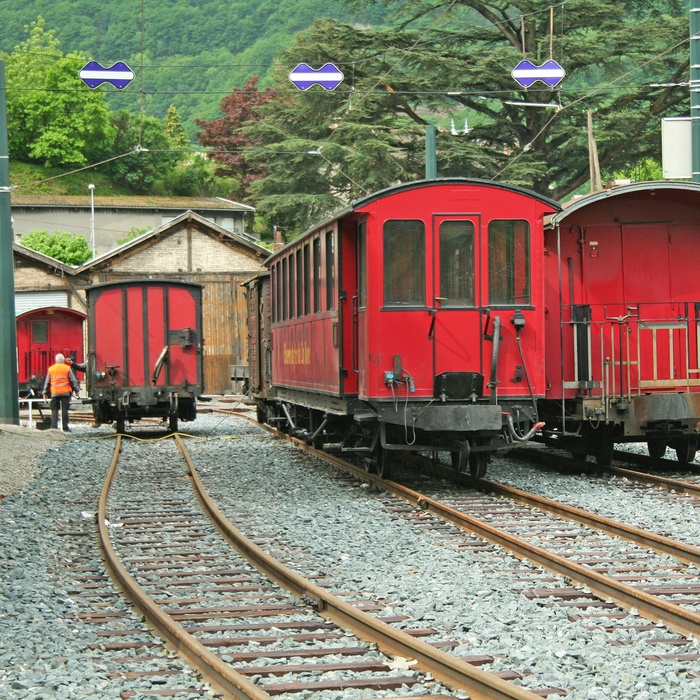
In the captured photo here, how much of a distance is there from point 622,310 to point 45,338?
26.0 m

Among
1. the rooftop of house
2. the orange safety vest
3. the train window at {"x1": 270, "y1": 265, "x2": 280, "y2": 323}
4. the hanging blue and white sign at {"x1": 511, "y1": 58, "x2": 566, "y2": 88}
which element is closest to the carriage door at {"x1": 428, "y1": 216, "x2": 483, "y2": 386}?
the train window at {"x1": 270, "y1": 265, "x2": 280, "y2": 323}

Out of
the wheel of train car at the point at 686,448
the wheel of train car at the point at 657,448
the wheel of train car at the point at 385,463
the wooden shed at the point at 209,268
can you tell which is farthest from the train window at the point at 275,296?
the wooden shed at the point at 209,268

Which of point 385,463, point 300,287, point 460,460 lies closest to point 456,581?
point 460,460

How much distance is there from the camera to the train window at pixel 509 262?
12242mm

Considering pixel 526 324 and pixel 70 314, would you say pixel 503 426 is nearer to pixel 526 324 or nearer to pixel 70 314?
pixel 526 324

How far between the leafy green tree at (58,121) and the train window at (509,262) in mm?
81413

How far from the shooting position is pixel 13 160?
9262 cm

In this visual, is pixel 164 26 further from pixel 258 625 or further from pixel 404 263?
pixel 258 625

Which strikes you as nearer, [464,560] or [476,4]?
[464,560]

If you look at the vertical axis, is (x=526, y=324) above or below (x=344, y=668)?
above

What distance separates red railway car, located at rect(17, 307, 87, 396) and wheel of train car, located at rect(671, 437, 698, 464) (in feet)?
80.7

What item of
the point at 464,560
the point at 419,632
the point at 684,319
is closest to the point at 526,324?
the point at 684,319

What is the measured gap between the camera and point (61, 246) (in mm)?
61812

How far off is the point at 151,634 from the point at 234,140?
252 ft
